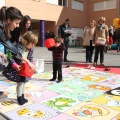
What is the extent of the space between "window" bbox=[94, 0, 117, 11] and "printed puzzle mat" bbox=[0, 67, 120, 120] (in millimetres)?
20059

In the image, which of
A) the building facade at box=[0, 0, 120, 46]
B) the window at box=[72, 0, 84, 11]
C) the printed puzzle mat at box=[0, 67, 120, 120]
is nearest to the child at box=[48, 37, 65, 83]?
the printed puzzle mat at box=[0, 67, 120, 120]

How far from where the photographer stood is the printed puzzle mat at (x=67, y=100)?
2535mm

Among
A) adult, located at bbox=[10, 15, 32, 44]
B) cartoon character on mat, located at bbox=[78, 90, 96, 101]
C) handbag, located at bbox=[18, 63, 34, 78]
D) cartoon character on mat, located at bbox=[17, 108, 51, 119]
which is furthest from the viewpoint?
adult, located at bbox=[10, 15, 32, 44]

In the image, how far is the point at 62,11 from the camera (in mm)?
21219

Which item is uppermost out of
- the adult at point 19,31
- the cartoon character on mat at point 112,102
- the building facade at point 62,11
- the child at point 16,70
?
the building facade at point 62,11

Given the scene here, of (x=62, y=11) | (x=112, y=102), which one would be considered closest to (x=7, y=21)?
(x=112, y=102)

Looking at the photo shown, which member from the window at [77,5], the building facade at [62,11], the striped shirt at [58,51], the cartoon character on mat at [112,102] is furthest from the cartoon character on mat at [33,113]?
the window at [77,5]

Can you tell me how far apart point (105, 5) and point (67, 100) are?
22050 mm

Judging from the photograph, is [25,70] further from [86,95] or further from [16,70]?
[86,95]

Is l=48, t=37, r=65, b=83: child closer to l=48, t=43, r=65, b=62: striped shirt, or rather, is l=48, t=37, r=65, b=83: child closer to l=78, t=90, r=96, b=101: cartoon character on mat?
l=48, t=43, r=65, b=62: striped shirt

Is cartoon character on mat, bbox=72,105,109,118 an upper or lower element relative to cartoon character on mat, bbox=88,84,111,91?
lower

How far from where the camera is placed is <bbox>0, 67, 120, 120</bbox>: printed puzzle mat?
8.32 feet

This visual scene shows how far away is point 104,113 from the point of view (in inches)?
102

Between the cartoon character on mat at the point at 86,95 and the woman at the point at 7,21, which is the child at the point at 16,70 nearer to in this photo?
the woman at the point at 7,21
